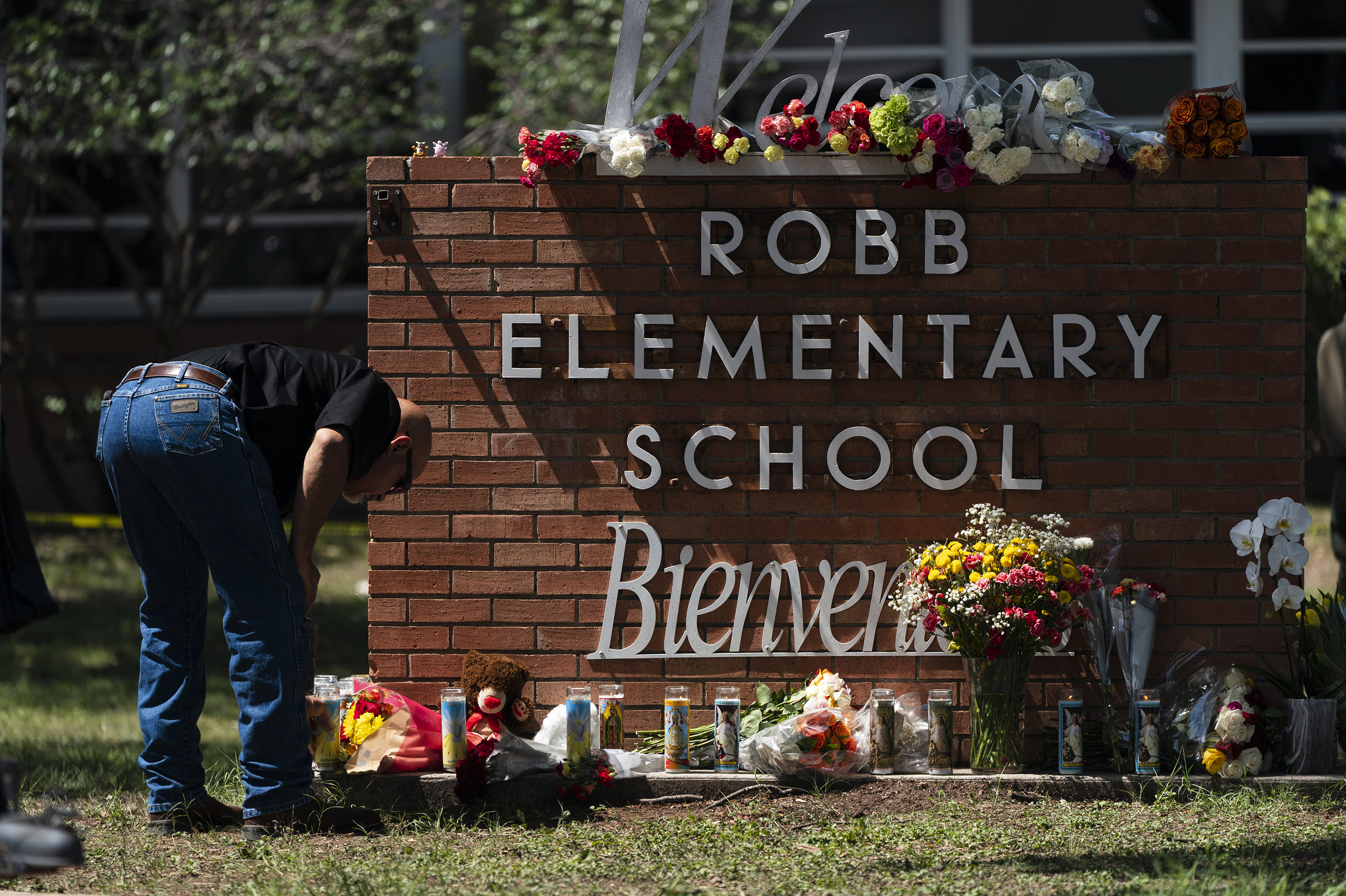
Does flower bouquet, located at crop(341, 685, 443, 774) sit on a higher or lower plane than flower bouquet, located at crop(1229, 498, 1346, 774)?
lower

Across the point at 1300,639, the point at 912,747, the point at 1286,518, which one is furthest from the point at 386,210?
the point at 1300,639

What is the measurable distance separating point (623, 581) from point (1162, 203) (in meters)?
2.28

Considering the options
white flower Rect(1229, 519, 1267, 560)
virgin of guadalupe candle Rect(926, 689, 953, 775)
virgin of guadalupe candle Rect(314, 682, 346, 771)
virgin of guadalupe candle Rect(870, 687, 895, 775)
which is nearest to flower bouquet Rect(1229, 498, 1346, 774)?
white flower Rect(1229, 519, 1267, 560)

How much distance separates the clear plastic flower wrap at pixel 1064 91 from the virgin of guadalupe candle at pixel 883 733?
2091 mm

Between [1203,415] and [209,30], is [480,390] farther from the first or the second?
[209,30]

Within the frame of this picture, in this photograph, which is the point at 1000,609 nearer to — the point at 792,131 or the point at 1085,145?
the point at 1085,145

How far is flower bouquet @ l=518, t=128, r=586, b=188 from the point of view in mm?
4145

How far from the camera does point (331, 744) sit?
3.88 m

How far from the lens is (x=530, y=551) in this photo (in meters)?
4.23

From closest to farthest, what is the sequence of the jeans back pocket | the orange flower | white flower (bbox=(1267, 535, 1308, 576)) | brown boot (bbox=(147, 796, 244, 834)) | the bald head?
the jeans back pocket
brown boot (bbox=(147, 796, 244, 834))
the bald head
white flower (bbox=(1267, 535, 1308, 576))
the orange flower

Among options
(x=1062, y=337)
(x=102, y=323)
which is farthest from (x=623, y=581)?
(x=102, y=323)

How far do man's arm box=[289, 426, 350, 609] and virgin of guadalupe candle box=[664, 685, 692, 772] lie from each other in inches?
50.3

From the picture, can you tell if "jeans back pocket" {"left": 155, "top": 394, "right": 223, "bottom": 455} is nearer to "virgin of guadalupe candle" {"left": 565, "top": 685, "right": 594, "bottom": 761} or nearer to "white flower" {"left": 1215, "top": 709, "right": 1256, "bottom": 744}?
"virgin of guadalupe candle" {"left": 565, "top": 685, "right": 594, "bottom": 761}

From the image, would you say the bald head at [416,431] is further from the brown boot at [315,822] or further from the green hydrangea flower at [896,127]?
the green hydrangea flower at [896,127]
